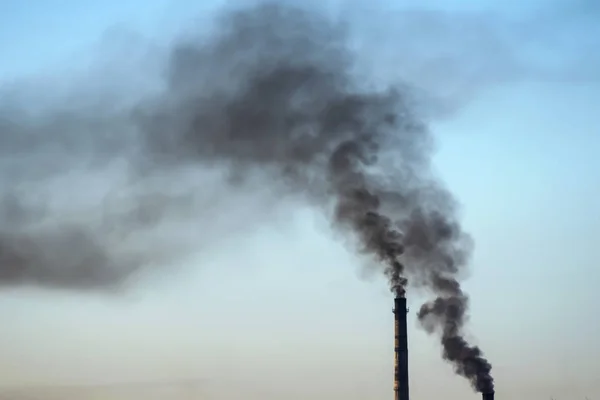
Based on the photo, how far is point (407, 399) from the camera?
133 meters

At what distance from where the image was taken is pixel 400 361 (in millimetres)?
134000

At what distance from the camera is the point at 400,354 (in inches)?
5271

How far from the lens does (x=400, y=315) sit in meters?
135

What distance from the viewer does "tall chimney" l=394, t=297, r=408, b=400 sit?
438 feet

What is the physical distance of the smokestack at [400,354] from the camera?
133625 millimetres

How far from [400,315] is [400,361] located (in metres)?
3.11

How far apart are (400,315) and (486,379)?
7.16 m

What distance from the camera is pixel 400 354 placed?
439 feet

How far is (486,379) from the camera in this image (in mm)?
134000

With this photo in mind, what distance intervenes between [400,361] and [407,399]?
260 cm

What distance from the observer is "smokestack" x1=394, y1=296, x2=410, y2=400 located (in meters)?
134

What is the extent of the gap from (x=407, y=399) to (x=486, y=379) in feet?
18.1

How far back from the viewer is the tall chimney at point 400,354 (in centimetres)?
13362
